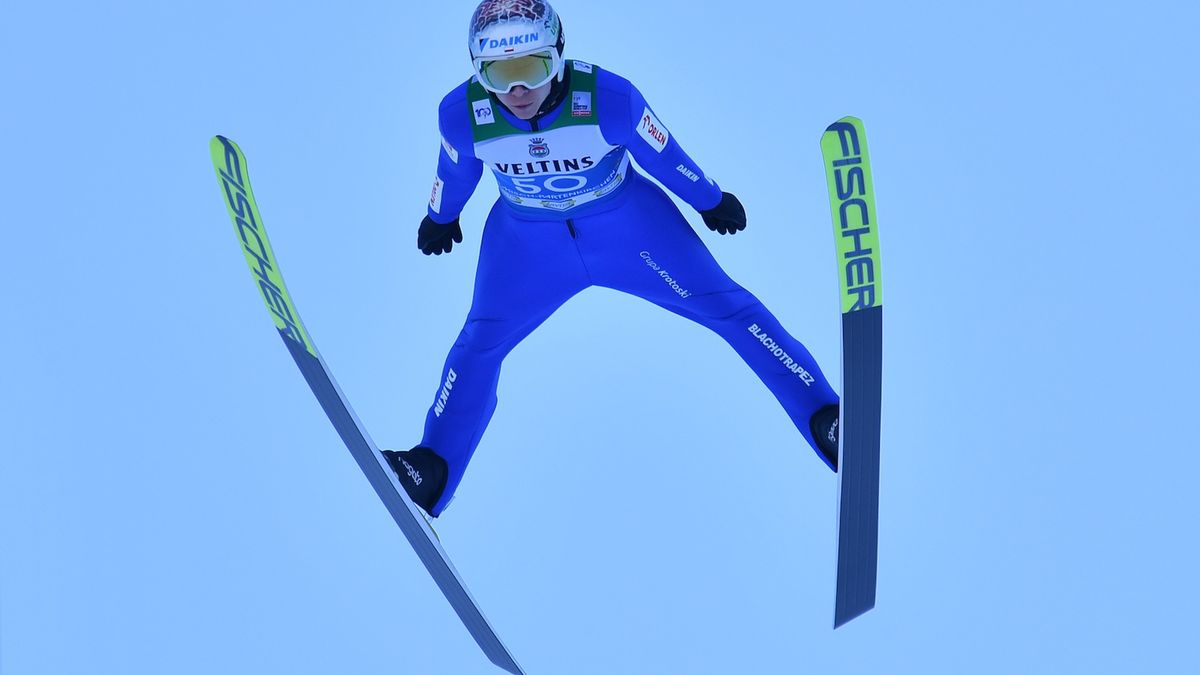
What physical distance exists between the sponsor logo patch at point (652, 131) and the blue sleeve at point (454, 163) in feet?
1.41

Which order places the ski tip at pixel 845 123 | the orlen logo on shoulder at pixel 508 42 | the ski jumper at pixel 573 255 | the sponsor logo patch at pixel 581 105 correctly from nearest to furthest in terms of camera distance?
the ski tip at pixel 845 123 → the orlen logo on shoulder at pixel 508 42 → the sponsor logo patch at pixel 581 105 → the ski jumper at pixel 573 255

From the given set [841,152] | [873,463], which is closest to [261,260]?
[841,152]

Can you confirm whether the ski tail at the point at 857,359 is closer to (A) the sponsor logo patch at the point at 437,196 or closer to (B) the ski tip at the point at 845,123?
(B) the ski tip at the point at 845,123

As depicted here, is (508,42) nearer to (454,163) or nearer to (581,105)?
(581,105)

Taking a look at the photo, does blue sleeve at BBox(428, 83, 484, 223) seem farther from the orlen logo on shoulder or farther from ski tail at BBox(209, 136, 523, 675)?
ski tail at BBox(209, 136, 523, 675)

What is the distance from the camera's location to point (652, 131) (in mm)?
3273

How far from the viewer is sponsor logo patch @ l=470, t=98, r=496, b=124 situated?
10.6 feet

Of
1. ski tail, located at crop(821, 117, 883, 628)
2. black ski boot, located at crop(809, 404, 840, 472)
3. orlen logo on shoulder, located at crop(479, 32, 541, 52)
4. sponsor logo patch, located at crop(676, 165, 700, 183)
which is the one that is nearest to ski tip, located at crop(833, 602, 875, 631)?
ski tail, located at crop(821, 117, 883, 628)

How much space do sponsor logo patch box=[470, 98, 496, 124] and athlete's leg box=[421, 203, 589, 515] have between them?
13.2 inches

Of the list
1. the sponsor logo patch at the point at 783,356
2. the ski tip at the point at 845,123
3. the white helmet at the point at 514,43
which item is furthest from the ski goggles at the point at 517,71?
the sponsor logo patch at the point at 783,356

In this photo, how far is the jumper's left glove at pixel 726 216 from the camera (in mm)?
3547

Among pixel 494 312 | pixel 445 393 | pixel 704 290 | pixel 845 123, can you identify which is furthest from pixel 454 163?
pixel 845 123

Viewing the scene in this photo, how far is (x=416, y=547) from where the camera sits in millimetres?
3338

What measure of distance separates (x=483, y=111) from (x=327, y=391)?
0.79m
